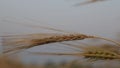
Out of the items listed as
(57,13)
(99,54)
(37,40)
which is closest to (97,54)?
(99,54)

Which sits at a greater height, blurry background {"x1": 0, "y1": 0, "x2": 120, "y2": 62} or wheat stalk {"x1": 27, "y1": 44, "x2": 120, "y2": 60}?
blurry background {"x1": 0, "y1": 0, "x2": 120, "y2": 62}

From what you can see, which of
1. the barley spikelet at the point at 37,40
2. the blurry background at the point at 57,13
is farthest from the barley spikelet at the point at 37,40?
the blurry background at the point at 57,13

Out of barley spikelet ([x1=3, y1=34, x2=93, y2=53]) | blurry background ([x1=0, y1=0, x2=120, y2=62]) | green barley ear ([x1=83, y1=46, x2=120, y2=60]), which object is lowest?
green barley ear ([x1=83, y1=46, x2=120, y2=60])

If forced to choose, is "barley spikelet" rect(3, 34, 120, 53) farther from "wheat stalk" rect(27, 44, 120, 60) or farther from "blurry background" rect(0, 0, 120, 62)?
"blurry background" rect(0, 0, 120, 62)

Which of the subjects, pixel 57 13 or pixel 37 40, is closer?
pixel 37 40

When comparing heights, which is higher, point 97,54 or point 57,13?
point 57,13

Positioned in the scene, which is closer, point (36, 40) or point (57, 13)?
point (36, 40)

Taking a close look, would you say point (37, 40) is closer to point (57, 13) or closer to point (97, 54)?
point (97, 54)

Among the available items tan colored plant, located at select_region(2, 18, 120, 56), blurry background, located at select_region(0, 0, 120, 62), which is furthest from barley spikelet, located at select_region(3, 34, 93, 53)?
blurry background, located at select_region(0, 0, 120, 62)

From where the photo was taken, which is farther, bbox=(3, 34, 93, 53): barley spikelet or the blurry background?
the blurry background

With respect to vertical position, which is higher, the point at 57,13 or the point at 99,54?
the point at 57,13

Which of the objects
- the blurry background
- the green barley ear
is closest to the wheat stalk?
the green barley ear

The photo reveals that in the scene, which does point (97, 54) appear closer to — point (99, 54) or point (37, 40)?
point (99, 54)

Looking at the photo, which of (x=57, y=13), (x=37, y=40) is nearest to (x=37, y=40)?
(x=37, y=40)
